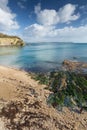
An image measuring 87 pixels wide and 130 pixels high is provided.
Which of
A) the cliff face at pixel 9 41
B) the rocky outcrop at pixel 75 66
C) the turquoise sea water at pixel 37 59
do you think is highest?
the cliff face at pixel 9 41

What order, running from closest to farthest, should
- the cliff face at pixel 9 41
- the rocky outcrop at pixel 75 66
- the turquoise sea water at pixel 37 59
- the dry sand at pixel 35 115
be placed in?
1. the dry sand at pixel 35 115
2. the rocky outcrop at pixel 75 66
3. the turquoise sea water at pixel 37 59
4. the cliff face at pixel 9 41

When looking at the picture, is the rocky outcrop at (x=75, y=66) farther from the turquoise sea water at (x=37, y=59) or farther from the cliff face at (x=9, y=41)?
the cliff face at (x=9, y=41)

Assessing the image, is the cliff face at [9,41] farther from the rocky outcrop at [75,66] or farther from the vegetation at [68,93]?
the vegetation at [68,93]

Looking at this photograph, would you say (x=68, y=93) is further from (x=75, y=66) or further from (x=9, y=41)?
(x=9, y=41)

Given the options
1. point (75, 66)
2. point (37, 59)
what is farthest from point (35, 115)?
point (37, 59)

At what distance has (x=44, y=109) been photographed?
11.2 m

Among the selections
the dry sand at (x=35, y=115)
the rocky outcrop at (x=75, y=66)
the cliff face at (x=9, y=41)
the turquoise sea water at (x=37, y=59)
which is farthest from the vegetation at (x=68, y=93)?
the cliff face at (x=9, y=41)

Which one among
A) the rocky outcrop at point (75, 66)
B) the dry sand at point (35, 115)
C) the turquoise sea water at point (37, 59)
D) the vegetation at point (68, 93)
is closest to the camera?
the dry sand at point (35, 115)

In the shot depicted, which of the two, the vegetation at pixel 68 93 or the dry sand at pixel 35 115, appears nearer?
the dry sand at pixel 35 115

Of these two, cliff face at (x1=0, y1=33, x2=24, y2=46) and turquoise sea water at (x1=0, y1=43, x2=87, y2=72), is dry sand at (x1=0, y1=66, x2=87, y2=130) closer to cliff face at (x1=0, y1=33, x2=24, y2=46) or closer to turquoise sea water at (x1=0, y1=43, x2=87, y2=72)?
turquoise sea water at (x1=0, y1=43, x2=87, y2=72)

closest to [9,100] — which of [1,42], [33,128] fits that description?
[33,128]

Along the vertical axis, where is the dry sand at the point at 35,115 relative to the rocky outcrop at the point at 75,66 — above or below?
below

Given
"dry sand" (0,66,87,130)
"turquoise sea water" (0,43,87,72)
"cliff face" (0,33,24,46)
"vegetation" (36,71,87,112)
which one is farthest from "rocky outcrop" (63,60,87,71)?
"cliff face" (0,33,24,46)

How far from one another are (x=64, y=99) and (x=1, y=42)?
11272 centimetres
